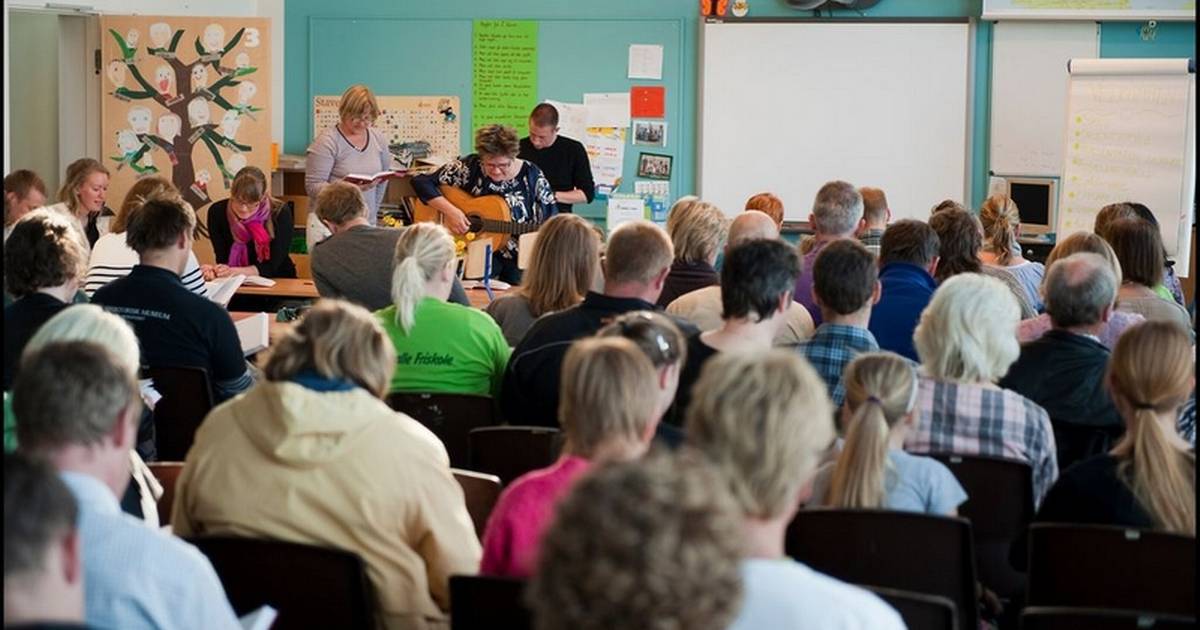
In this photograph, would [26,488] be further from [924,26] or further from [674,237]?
[924,26]

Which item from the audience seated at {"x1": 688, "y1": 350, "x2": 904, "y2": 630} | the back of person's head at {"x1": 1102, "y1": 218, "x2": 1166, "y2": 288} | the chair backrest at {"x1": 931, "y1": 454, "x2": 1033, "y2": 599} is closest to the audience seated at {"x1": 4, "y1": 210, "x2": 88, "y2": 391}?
the chair backrest at {"x1": 931, "y1": 454, "x2": 1033, "y2": 599}

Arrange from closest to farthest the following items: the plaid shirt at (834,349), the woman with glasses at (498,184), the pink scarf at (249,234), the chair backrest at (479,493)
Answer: the chair backrest at (479,493)
the plaid shirt at (834,349)
the woman with glasses at (498,184)
the pink scarf at (249,234)

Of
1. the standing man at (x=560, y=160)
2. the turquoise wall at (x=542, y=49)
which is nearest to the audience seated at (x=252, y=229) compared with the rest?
the standing man at (x=560, y=160)

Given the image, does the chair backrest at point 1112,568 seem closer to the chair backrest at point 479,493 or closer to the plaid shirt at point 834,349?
the chair backrest at point 479,493

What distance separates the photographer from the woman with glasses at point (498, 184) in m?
7.64

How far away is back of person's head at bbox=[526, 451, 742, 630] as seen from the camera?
1.33m

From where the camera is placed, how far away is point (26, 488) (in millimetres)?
1536

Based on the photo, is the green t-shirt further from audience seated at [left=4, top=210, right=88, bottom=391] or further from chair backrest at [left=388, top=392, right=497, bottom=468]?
audience seated at [left=4, top=210, right=88, bottom=391]

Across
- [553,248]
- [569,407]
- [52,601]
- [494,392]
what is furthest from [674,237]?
[52,601]

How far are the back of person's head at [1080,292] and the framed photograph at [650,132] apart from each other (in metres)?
6.15

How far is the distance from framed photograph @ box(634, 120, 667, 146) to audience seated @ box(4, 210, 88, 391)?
6.20 meters

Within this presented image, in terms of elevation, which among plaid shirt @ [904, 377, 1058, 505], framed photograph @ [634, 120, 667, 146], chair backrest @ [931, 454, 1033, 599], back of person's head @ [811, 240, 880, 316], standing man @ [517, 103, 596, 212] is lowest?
chair backrest @ [931, 454, 1033, 599]

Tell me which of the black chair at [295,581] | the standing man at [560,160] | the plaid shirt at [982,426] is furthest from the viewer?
the standing man at [560,160]

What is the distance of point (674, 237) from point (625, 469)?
13.3ft
